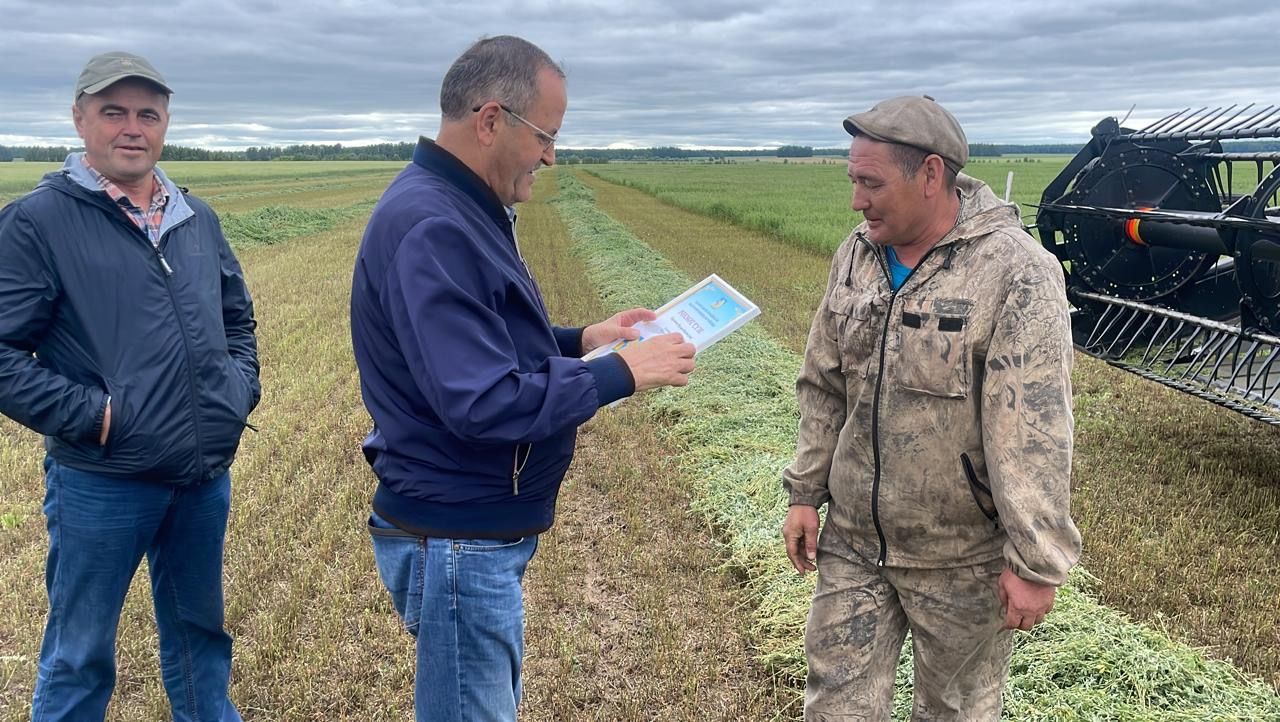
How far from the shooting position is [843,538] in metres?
2.66

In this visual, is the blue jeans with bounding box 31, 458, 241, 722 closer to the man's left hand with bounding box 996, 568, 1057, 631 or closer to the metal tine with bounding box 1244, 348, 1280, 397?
the man's left hand with bounding box 996, 568, 1057, 631

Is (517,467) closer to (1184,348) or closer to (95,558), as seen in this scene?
(95,558)

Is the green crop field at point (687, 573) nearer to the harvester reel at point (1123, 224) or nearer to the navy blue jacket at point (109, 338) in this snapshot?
the harvester reel at point (1123, 224)

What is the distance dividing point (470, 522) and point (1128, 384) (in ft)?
24.8

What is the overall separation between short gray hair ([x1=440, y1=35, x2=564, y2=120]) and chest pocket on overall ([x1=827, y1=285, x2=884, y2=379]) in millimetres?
1109

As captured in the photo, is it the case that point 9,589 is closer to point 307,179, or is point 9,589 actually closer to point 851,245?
point 851,245

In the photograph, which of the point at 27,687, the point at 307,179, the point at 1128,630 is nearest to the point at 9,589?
the point at 27,687

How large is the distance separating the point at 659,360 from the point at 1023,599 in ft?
3.65

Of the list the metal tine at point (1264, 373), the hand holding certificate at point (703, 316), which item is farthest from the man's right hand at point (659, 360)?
the metal tine at point (1264, 373)

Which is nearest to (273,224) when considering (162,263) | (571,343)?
(162,263)

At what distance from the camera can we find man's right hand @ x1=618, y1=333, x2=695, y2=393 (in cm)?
Answer: 206

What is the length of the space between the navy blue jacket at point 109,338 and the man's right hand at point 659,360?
1.52m

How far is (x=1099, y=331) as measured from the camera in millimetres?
6469

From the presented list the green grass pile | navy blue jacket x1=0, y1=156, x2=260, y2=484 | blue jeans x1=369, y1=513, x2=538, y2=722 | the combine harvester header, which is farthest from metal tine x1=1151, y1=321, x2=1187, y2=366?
the green grass pile
